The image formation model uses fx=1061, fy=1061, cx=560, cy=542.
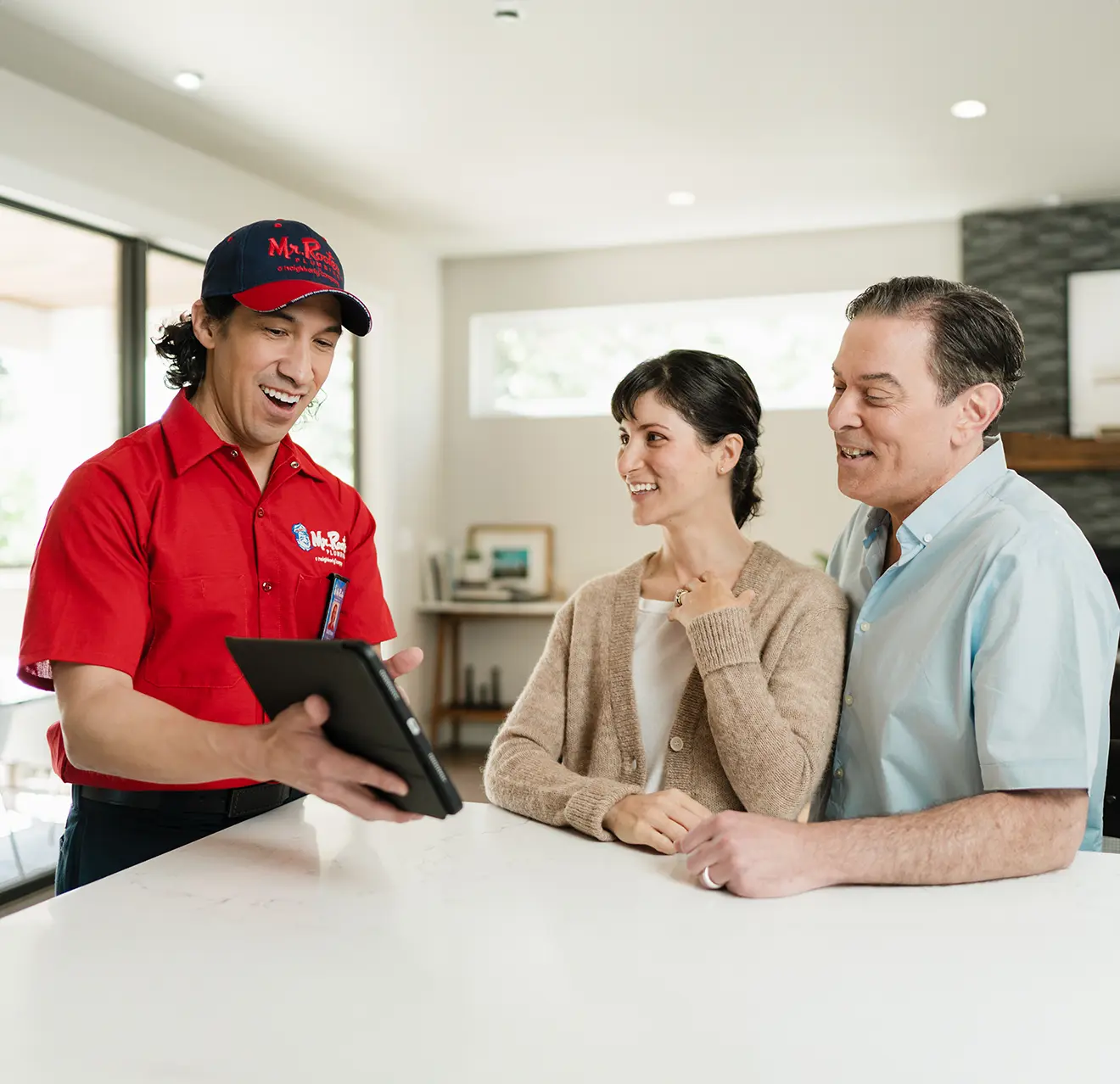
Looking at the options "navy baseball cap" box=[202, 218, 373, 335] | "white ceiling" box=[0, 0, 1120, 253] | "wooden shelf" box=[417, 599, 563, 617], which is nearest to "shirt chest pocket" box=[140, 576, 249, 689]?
"navy baseball cap" box=[202, 218, 373, 335]

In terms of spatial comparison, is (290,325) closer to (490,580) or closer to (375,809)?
(375,809)

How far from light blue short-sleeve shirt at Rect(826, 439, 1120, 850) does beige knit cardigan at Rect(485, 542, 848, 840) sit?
0.08 meters

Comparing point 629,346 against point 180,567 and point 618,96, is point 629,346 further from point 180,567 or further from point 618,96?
point 180,567

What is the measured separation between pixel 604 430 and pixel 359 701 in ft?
17.6

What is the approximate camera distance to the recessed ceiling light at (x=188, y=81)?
146 inches

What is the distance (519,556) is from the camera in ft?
21.1

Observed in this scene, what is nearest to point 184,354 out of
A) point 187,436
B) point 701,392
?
point 187,436

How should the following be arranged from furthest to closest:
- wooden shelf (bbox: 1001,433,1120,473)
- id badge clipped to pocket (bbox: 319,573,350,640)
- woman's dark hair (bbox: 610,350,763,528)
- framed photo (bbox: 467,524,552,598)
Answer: framed photo (bbox: 467,524,552,598)
wooden shelf (bbox: 1001,433,1120,473)
woman's dark hair (bbox: 610,350,763,528)
id badge clipped to pocket (bbox: 319,573,350,640)

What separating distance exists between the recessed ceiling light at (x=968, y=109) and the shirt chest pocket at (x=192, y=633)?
3618mm

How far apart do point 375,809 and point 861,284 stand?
17.5 feet

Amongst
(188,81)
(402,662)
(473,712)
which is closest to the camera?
(402,662)

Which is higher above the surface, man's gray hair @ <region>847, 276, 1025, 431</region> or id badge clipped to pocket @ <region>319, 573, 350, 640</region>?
man's gray hair @ <region>847, 276, 1025, 431</region>

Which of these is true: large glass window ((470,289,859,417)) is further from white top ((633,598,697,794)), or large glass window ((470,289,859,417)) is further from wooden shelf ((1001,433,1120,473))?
white top ((633,598,697,794))

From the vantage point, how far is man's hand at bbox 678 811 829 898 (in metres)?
1.15
